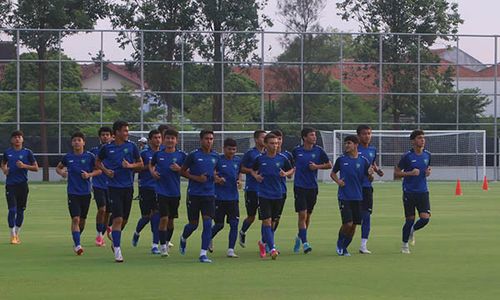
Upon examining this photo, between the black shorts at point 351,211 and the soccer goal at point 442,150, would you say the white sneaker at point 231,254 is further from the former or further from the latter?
the soccer goal at point 442,150

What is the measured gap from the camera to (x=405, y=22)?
217ft

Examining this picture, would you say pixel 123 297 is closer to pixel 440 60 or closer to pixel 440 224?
pixel 440 224

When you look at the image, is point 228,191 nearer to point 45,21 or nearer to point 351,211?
point 351,211

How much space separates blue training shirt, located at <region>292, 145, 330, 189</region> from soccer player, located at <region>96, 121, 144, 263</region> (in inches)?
117

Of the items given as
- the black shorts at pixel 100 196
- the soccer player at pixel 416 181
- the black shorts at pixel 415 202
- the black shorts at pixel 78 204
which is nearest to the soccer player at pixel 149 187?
the black shorts at pixel 100 196

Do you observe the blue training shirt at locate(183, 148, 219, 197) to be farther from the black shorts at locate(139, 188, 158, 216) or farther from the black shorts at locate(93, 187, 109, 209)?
the black shorts at locate(93, 187, 109, 209)

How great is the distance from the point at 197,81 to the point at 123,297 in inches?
1773

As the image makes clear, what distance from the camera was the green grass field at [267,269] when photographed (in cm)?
1330

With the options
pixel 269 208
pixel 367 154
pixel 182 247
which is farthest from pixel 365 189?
pixel 182 247

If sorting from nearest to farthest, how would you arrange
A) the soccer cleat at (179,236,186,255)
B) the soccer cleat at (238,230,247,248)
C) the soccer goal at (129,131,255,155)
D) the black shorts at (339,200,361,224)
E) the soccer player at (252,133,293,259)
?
1. the soccer player at (252,133,293,259)
2. the black shorts at (339,200,361,224)
3. the soccer cleat at (179,236,186,255)
4. the soccer cleat at (238,230,247,248)
5. the soccer goal at (129,131,255,155)

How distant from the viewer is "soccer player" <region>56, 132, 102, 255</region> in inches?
709

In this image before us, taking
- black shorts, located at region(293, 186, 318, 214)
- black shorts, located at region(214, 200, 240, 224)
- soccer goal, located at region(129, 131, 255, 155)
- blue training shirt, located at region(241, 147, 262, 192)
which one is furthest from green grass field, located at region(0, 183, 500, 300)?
soccer goal, located at region(129, 131, 255, 155)

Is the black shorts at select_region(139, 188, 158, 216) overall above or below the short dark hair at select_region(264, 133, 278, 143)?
below

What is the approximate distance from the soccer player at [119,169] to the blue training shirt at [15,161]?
11.4ft
